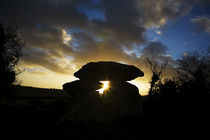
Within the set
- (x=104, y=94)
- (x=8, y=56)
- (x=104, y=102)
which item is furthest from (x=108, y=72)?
(x=8, y=56)

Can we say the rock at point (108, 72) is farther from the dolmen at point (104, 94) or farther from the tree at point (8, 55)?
the tree at point (8, 55)

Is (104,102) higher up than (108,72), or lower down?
lower down

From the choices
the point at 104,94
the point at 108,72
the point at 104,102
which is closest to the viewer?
the point at 104,102

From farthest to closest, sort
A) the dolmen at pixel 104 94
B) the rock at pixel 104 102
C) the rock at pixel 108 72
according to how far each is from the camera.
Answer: the rock at pixel 108 72, the dolmen at pixel 104 94, the rock at pixel 104 102

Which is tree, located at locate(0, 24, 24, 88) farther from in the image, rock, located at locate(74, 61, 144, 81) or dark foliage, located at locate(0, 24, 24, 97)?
rock, located at locate(74, 61, 144, 81)

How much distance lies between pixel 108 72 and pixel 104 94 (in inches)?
69.7

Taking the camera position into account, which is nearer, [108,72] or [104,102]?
[104,102]

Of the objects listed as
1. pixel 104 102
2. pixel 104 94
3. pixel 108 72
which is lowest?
pixel 104 102

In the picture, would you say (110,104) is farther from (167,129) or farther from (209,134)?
(209,134)

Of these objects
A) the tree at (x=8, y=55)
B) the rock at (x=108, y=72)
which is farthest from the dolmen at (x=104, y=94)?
the tree at (x=8, y=55)

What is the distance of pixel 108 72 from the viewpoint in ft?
28.2

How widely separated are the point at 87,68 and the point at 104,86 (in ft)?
6.58

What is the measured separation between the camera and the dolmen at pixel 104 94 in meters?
7.00

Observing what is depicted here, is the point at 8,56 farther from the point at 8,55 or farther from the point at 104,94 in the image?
the point at 104,94
